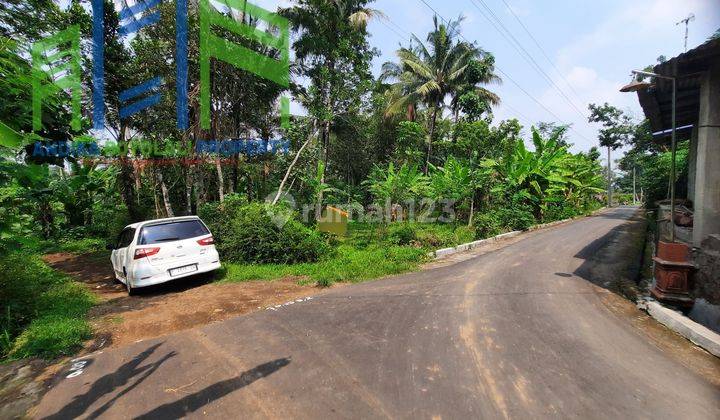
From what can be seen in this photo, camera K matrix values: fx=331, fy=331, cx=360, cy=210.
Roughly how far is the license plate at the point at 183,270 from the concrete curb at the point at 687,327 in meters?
8.22

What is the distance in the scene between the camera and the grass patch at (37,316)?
4.27 metres

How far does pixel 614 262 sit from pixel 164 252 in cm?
1077

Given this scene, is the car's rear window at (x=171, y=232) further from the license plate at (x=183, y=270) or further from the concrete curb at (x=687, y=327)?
the concrete curb at (x=687, y=327)

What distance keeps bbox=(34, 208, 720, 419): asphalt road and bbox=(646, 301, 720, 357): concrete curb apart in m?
0.53

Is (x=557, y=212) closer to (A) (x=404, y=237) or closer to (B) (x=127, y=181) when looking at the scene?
(A) (x=404, y=237)

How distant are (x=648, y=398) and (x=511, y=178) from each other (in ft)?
46.0

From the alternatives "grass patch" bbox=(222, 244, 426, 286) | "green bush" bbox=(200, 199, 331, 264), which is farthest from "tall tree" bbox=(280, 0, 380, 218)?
"grass patch" bbox=(222, 244, 426, 286)

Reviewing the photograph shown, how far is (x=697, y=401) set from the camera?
10.0 ft

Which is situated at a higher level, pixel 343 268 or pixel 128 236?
pixel 128 236

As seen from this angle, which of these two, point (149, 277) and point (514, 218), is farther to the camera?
point (514, 218)

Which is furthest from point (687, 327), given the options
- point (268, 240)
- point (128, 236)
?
point (128, 236)

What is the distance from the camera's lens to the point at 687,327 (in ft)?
14.5

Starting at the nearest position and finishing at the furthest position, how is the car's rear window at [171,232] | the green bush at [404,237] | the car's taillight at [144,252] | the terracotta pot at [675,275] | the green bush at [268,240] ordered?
the terracotta pot at [675,275], the car's taillight at [144,252], the car's rear window at [171,232], the green bush at [268,240], the green bush at [404,237]

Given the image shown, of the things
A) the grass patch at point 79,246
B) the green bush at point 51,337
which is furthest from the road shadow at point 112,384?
the grass patch at point 79,246
